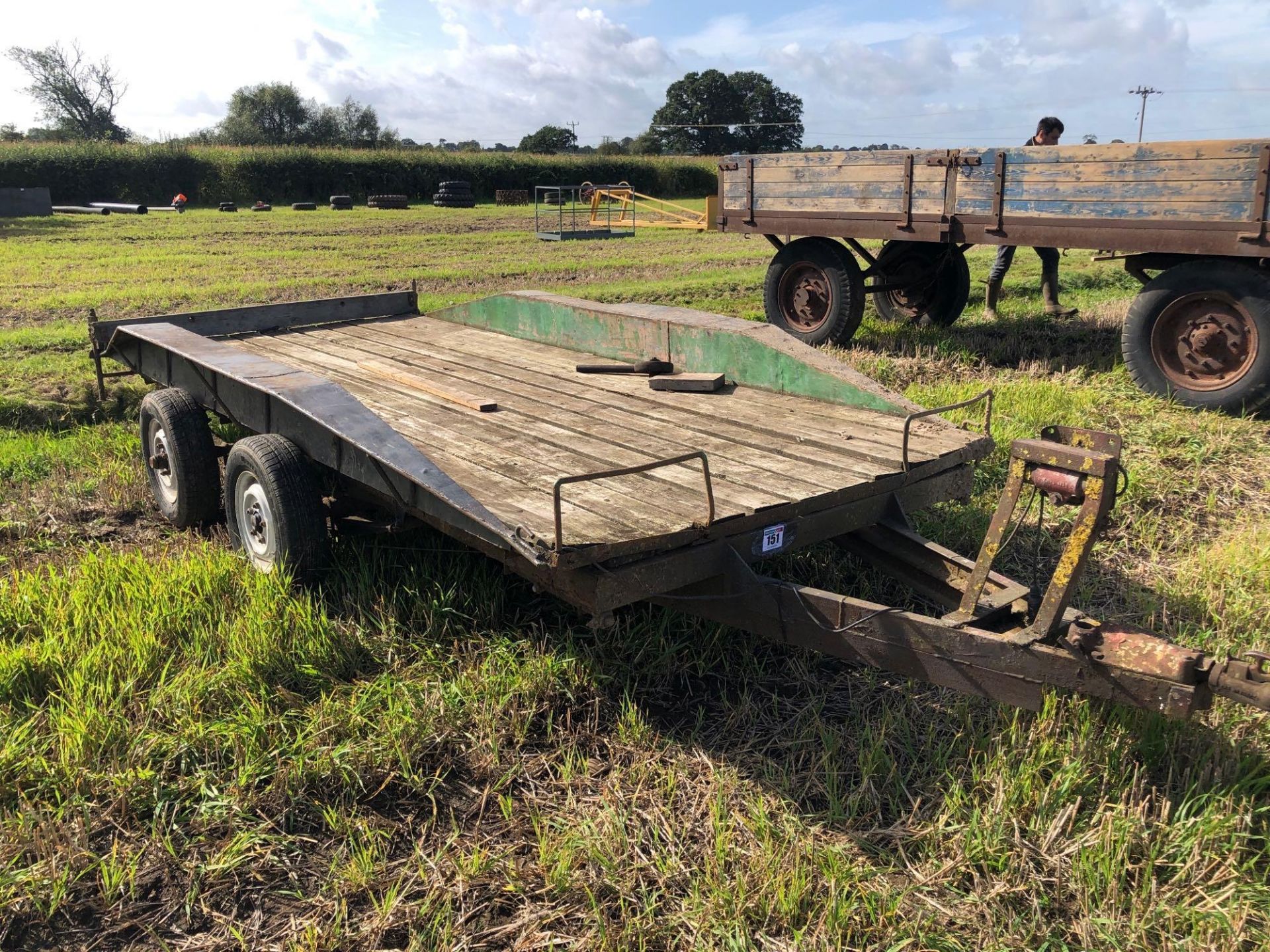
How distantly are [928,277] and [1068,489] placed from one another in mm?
7010

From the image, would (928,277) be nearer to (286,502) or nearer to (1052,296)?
(1052,296)

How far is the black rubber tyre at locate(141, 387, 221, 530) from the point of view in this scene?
4629 mm

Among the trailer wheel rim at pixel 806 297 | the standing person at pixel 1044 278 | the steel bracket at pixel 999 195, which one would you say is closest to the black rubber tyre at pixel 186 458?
the trailer wheel rim at pixel 806 297

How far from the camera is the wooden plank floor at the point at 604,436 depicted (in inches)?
124

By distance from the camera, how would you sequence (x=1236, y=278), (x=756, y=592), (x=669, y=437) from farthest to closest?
1. (x=1236, y=278)
2. (x=669, y=437)
3. (x=756, y=592)

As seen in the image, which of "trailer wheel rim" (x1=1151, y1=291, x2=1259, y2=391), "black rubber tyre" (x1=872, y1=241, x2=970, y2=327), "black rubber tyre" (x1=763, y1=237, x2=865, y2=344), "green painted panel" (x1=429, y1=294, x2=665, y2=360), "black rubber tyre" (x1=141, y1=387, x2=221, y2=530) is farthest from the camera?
"black rubber tyre" (x1=872, y1=241, x2=970, y2=327)

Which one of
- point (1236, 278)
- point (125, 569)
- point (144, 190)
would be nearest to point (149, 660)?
point (125, 569)

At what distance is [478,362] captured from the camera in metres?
5.57

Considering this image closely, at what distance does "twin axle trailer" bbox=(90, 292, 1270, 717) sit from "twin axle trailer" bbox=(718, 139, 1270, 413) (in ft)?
4.64

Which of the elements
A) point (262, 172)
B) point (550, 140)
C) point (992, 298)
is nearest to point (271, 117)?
point (550, 140)

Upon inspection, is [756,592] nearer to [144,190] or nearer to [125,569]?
[125,569]

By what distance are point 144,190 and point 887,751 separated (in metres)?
46.4

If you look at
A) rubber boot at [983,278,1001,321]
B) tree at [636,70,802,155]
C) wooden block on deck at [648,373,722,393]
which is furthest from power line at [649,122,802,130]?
wooden block on deck at [648,373,722,393]

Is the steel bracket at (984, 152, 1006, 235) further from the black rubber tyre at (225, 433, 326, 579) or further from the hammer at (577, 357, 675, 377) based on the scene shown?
the black rubber tyre at (225, 433, 326, 579)
